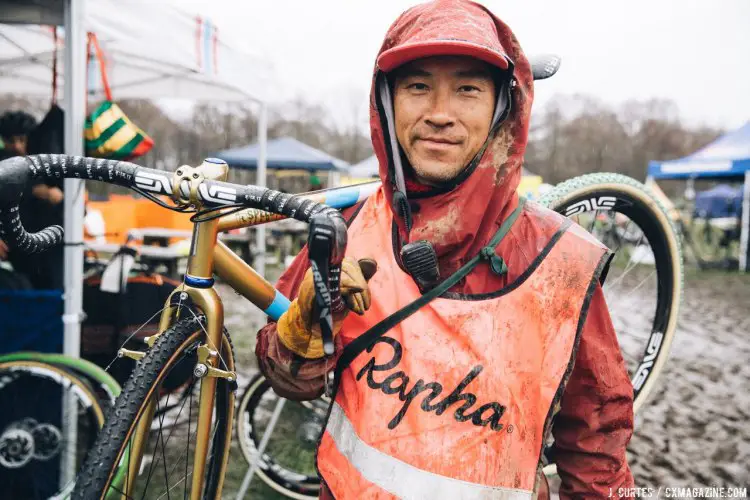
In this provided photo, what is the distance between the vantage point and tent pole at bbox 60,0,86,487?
2668 millimetres

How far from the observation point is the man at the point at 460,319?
1252 millimetres

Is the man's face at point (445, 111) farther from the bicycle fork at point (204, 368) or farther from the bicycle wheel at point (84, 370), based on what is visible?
the bicycle wheel at point (84, 370)

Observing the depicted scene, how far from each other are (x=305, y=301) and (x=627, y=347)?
5.91 metres

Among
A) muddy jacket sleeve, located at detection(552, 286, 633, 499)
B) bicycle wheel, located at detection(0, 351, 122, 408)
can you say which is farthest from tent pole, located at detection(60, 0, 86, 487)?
muddy jacket sleeve, located at detection(552, 286, 633, 499)

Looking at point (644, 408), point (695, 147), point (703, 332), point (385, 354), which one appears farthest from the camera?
point (695, 147)

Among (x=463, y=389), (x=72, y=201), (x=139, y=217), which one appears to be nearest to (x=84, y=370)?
(x=72, y=201)

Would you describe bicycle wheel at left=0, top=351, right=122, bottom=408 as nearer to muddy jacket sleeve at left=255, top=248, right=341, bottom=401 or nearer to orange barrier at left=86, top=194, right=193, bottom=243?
muddy jacket sleeve at left=255, top=248, right=341, bottom=401

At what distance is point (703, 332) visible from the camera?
7.14 meters

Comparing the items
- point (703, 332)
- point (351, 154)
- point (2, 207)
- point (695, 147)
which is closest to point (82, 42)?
point (2, 207)

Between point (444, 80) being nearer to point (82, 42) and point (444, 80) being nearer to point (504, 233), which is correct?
point (504, 233)

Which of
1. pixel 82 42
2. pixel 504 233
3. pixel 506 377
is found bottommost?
pixel 506 377

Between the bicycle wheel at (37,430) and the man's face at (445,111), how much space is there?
2148mm

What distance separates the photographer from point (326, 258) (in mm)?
1068

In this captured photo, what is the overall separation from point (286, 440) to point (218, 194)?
112 inches
